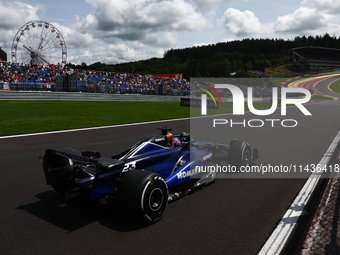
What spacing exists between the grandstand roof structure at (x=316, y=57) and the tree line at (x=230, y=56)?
14.1 metres

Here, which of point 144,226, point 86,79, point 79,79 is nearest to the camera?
point 144,226

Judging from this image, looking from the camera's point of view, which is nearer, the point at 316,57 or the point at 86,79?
the point at 86,79

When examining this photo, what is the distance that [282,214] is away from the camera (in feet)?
12.3

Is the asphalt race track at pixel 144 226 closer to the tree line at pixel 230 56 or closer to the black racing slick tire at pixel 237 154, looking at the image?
the black racing slick tire at pixel 237 154

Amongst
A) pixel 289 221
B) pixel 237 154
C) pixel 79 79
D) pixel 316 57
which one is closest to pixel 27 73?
pixel 79 79

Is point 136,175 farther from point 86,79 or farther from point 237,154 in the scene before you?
point 86,79

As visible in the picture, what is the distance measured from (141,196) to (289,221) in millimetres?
1911

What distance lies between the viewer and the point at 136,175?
3459 mm

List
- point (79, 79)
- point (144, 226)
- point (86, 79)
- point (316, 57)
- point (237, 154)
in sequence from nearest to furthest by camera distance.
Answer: point (144, 226) → point (237, 154) → point (79, 79) → point (86, 79) → point (316, 57)

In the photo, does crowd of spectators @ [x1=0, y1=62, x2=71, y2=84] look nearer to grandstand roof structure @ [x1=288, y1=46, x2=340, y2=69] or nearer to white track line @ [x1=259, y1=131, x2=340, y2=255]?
white track line @ [x1=259, y1=131, x2=340, y2=255]

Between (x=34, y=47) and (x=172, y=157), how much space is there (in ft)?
159

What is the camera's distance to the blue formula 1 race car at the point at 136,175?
337 centimetres

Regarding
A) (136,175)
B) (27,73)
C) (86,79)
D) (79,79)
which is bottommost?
(136,175)

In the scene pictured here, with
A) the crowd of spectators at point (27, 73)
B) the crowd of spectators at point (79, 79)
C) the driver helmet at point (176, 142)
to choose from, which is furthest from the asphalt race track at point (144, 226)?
the crowd of spectators at point (27, 73)
